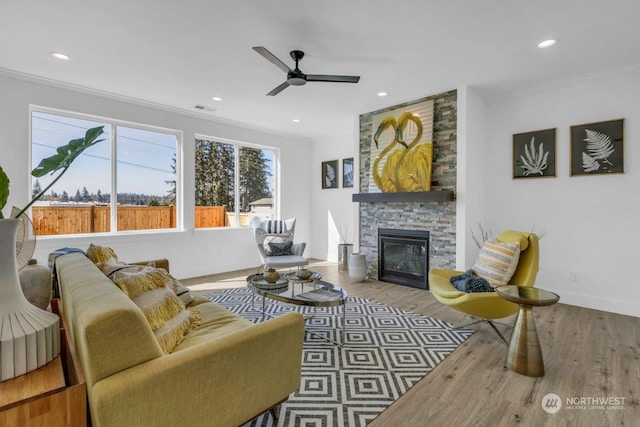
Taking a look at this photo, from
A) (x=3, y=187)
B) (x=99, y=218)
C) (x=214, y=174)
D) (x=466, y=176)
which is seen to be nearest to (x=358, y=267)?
(x=466, y=176)

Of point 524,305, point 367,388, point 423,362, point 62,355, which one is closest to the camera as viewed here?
point 62,355

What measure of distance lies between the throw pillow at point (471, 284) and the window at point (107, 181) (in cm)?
421

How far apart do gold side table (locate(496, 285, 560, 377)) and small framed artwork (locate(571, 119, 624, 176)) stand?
2.21 meters

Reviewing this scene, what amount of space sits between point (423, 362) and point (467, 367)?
1.03 feet

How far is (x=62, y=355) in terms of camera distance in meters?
1.48

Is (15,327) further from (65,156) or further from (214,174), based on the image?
(214,174)

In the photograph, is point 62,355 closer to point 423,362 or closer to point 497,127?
point 423,362

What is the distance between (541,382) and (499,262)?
1069 millimetres

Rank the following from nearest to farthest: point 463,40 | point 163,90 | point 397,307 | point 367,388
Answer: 1. point 367,388
2. point 463,40
3. point 397,307
4. point 163,90

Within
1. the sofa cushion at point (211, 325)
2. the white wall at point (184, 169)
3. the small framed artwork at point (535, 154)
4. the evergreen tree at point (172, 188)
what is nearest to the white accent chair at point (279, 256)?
the white wall at point (184, 169)

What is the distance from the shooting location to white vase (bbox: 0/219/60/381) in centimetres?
117

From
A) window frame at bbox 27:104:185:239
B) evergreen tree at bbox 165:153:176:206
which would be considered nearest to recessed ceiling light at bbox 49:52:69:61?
window frame at bbox 27:104:185:239

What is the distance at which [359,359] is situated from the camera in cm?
246

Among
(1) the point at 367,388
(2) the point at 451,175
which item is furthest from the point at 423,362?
(2) the point at 451,175
